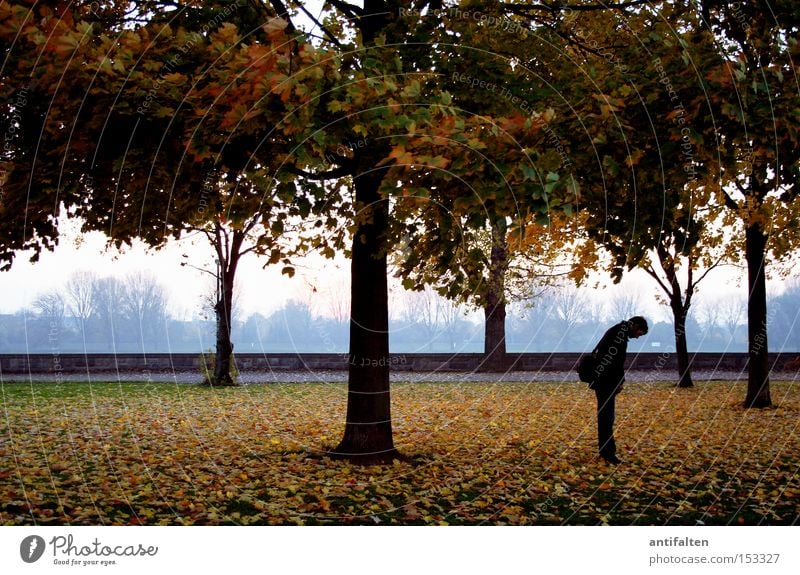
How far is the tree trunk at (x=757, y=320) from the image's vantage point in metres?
16.3

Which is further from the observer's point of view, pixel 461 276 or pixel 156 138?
pixel 461 276

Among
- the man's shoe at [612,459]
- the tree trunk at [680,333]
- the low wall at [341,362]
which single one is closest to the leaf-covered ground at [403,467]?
the man's shoe at [612,459]

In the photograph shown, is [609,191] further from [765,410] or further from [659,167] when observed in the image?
[765,410]

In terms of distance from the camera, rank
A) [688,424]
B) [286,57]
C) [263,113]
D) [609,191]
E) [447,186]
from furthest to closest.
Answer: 1. [688,424]
2. [609,191]
3. [447,186]
4. [263,113]
5. [286,57]

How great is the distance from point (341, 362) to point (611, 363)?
20.8m

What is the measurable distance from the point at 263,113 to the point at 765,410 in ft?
47.5

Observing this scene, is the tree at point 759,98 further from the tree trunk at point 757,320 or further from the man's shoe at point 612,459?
the tree trunk at point 757,320

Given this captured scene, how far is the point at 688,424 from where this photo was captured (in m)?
14.6

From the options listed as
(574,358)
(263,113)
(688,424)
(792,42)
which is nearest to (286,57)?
(263,113)

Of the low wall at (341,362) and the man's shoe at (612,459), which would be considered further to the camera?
the low wall at (341,362)

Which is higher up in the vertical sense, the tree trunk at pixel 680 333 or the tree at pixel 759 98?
the tree at pixel 759 98

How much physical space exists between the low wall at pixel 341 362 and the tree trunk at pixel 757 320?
10933 mm

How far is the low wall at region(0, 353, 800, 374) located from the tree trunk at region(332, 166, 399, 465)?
1857 centimetres

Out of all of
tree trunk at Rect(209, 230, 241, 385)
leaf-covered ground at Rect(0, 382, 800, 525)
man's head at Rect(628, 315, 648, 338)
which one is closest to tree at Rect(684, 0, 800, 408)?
man's head at Rect(628, 315, 648, 338)
